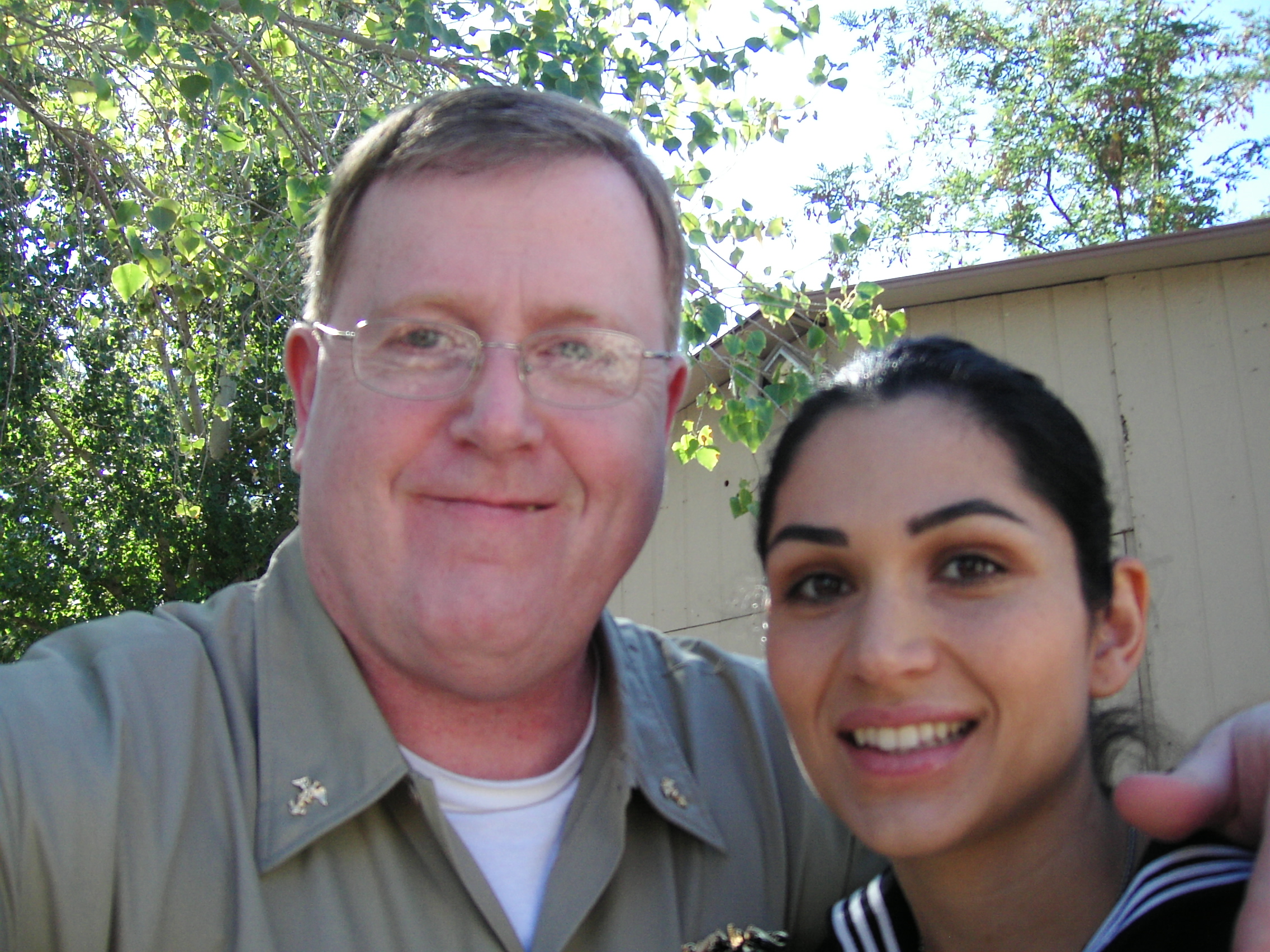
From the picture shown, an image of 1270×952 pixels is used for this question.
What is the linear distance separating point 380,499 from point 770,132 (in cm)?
330

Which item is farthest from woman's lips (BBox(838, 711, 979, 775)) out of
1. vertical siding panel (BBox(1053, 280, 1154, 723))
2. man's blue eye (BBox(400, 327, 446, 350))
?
vertical siding panel (BBox(1053, 280, 1154, 723))

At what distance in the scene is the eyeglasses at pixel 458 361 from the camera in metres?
2.14

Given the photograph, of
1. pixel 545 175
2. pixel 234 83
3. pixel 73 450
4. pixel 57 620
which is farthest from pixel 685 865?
pixel 57 620

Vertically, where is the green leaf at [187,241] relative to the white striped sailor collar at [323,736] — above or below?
above

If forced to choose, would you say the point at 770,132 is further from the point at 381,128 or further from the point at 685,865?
the point at 685,865

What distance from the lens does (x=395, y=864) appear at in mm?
1956

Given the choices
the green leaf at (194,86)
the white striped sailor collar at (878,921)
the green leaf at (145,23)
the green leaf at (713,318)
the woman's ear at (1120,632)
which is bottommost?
the white striped sailor collar at (878,921)

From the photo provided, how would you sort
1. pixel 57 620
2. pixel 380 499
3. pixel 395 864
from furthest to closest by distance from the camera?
pixel 57 620 < pixel 380 499 < pixel 395 864

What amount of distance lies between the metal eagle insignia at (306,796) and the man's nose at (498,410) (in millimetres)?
665

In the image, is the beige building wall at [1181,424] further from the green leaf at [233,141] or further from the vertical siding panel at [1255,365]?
the green leaf at [233,141]

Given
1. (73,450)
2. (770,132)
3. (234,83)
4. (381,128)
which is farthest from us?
(73,450)

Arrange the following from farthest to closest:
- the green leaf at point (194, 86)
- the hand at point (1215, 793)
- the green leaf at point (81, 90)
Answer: the green leaf at point (81, 90) → the green leaf at point (194, 86) → the hand at point (1215, 793)

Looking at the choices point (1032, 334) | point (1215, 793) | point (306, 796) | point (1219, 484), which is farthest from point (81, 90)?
point (1219, 484)

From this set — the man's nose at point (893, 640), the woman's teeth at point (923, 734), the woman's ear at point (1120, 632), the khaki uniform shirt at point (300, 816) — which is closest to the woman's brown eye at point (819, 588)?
the man's nose at point (893, 640)
